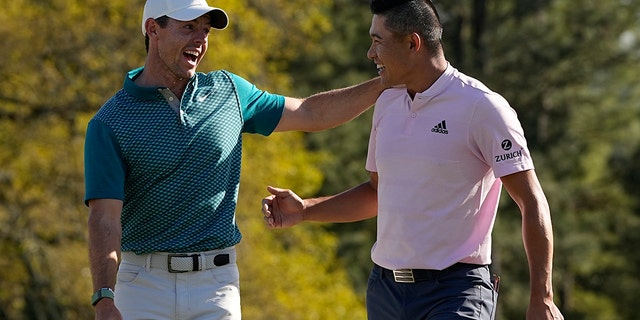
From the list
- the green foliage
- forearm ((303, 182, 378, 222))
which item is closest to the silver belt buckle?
forearm ((303, 182, 378, 222))

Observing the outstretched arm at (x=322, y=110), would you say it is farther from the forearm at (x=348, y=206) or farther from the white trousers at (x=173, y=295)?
the white trousers at (x=173, y=295)

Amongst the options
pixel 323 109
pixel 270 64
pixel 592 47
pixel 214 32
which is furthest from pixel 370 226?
pixel 323 109

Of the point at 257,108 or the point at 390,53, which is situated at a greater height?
the point at 390,53

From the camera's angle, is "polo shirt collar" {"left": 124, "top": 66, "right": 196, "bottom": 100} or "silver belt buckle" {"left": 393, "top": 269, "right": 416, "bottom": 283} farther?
"polo shirt collar" {"left": 124, "top": 66, "right": 196, "bottom": 100}

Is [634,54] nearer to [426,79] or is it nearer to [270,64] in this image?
[270,64]

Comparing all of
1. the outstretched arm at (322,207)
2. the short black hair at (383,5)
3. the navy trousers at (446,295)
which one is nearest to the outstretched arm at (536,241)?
the navy trousers at (446,295)

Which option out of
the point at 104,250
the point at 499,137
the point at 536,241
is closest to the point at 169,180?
the point at 104,250

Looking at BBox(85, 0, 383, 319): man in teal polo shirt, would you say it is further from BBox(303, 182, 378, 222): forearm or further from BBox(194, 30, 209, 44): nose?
BBox(303, 182, 378, 222): forearm

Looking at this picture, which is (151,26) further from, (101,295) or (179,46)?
(101,295)

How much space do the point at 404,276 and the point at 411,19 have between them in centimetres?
99

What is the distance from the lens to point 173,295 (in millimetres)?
5230

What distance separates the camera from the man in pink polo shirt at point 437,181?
4.88 metres

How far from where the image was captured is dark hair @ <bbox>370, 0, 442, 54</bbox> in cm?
516

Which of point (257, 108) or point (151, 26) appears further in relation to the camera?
point (257, 108)
